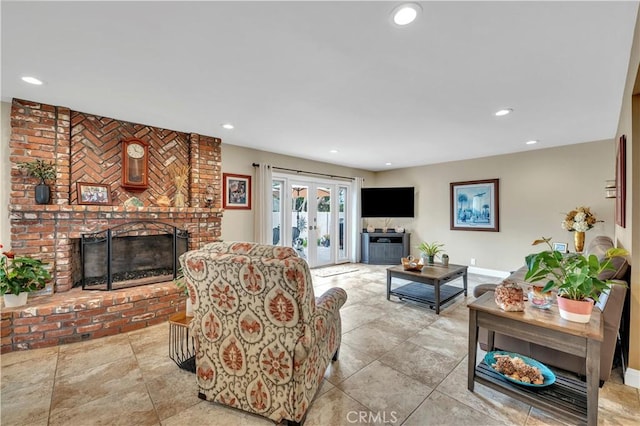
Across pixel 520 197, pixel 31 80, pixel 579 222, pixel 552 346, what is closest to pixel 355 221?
pixel 520 197

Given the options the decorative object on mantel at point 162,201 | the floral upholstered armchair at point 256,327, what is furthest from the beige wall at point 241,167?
the floral upholstered armchair at point 256,327

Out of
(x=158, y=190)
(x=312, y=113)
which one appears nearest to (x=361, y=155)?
(x=312, y=113)

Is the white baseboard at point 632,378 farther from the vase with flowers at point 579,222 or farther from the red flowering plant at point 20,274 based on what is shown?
the red flowering plant at point 20,274

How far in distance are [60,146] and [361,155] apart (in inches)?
172

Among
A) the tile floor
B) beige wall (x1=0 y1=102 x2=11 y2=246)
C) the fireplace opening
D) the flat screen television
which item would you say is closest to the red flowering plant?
beige wall (x1=0 y1=102 x2=11 y2=246)

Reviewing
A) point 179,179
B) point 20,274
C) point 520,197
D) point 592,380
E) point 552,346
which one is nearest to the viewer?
point 592,380

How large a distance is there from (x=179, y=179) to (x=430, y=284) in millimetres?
3699

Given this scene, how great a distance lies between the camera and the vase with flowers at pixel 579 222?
12.7 ft

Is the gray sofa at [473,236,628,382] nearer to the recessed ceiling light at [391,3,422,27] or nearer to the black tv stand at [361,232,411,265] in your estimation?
the recessed ceiling light at [391,3,422,27]

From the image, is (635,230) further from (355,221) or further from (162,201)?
(355,221)

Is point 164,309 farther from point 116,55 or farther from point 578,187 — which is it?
point 578,187

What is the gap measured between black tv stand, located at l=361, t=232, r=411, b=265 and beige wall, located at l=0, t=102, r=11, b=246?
5.80 metres

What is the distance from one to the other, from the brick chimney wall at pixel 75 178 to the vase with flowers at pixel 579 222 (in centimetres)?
535

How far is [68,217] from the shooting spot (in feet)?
9.62
